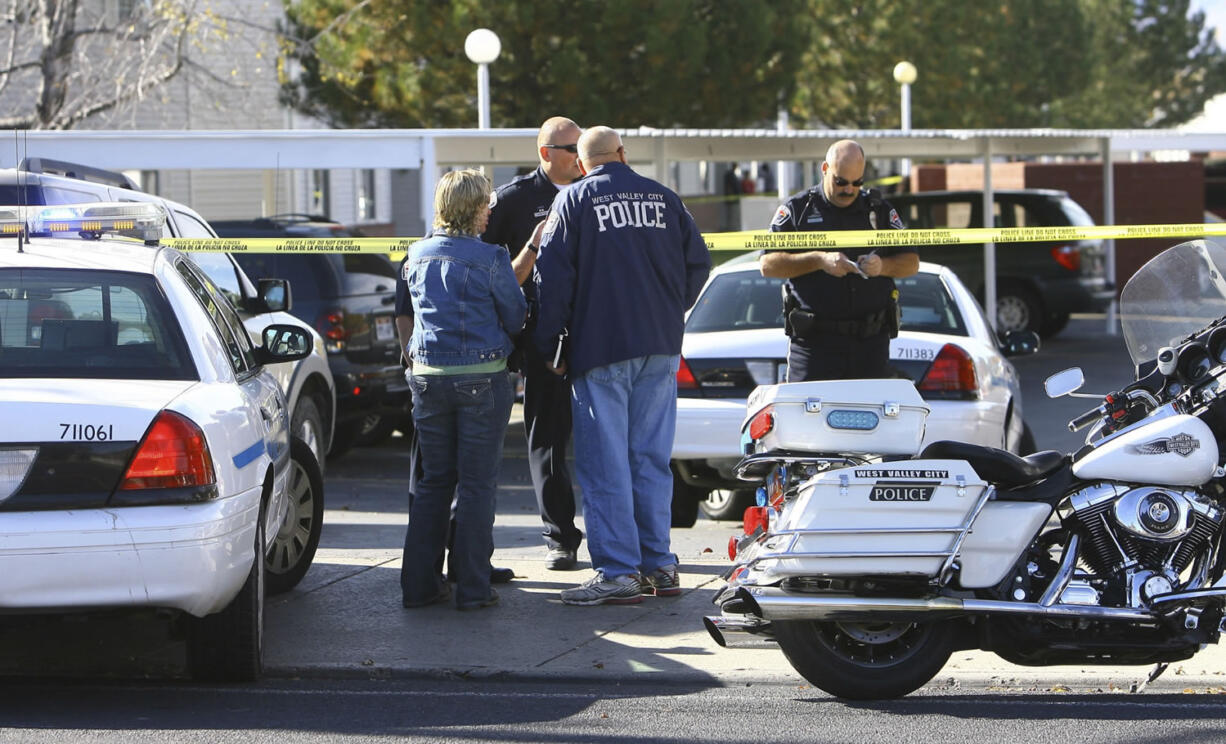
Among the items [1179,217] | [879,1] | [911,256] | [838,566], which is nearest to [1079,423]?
[838,566]

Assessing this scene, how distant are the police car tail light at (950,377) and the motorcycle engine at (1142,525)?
283 cm

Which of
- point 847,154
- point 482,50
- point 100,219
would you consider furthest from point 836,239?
point 482,50

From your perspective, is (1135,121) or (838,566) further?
(1135,121)

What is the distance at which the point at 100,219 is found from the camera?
675cm

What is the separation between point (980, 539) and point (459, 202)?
2.42m

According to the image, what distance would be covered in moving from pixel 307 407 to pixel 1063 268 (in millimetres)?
13458

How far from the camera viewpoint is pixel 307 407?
357 inches

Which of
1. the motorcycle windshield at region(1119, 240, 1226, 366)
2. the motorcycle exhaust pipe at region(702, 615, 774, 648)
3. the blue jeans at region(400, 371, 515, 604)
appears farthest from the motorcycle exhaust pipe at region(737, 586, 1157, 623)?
the blue jeans at region(400, 371, 515, 604)

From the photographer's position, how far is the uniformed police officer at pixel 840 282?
7.35 meters

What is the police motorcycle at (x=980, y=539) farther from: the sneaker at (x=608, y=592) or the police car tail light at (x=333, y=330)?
the police car tail light at (x=333, y=330)

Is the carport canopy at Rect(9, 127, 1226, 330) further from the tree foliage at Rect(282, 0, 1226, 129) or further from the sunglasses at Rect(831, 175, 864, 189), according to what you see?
the sunglasses at Rect(831, 175, 864, 189)

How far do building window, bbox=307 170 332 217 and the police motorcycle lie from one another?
2333 centimetres

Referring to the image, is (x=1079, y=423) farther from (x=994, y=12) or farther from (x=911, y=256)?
(x=994, y=12)

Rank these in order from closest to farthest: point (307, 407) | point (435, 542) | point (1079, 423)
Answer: point (1079, 423) → point (435, 542) → point (307, 407)
